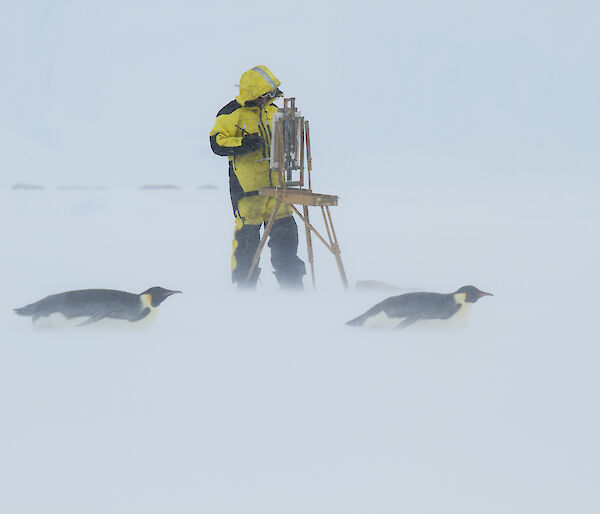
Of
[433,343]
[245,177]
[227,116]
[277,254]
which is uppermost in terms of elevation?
[227,116]

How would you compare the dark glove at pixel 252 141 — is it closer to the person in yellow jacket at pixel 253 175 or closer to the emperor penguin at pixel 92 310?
the person in yellow jacket at pixel 253 175

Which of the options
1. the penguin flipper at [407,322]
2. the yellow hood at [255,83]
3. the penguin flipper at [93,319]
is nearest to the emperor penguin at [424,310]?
the penguin flipper at [407,322]

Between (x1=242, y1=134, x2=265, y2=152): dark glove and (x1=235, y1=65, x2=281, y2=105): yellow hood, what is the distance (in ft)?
0.82

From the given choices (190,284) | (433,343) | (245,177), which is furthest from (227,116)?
(433,343)

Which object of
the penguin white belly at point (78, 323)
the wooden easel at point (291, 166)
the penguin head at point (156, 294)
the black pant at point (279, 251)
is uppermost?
the wooden easel at point (291, 166)

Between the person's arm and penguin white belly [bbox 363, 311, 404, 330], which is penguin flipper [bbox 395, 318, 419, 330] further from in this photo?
the person's arm

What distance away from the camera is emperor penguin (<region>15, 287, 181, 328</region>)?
399 cm

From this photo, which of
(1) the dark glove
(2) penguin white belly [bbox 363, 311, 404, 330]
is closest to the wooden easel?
(1) the dark glove

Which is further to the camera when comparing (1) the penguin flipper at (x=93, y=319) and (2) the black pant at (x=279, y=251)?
(2) the black pant at (x=279, y=251)

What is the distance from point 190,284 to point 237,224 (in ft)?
1.89

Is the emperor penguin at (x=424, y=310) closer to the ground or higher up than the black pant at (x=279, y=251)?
closer to the ground

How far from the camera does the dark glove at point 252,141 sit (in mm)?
4902

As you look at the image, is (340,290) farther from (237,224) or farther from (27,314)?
(27,314)

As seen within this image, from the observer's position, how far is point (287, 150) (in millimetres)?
4934
